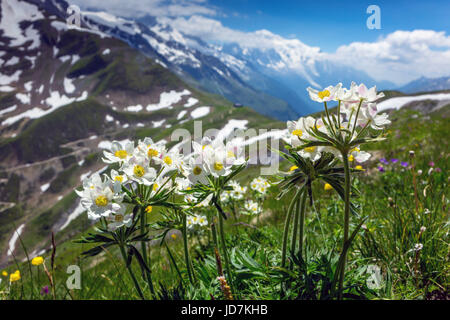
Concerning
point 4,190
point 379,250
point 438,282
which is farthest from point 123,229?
point 4,190

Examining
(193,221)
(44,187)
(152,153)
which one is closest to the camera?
(152,153)

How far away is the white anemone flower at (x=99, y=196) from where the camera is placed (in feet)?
7.16

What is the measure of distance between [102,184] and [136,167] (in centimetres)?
30

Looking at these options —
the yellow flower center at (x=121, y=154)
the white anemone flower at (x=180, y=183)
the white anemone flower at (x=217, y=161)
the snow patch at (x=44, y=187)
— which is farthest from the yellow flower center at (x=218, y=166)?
the snow patch at (x=44, y=187)

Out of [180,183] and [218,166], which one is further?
[180,183]

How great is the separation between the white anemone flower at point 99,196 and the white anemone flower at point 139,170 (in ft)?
0.60

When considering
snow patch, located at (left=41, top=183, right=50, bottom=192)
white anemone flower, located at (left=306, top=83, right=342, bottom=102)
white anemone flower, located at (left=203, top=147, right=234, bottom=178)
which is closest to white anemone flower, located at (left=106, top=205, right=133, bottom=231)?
white anemone flower, located at (left=203, top=147, right=234, bottom=178)

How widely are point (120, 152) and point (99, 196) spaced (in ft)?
1.37

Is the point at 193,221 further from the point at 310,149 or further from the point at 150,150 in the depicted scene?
the point at 310,149

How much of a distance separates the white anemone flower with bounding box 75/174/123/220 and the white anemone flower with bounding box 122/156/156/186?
0.60 ft

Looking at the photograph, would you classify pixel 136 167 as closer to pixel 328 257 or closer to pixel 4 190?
pixel 328 257

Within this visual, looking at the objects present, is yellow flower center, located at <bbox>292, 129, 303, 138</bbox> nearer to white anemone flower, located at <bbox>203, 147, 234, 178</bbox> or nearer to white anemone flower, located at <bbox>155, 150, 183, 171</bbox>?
white anemone flower, located at <bbox>203, 147, 234, 178</bbox>

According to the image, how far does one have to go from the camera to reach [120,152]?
2.42 m

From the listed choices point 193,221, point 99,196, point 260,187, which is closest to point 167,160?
point 99,196
